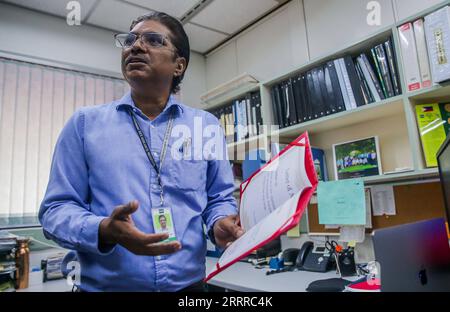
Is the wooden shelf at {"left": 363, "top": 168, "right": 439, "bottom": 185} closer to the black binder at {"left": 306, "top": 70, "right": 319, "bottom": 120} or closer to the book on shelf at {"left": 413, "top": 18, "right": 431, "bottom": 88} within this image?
the book on shelf at {"left": 413, "top": 18, "right": 431, "bottom": 88}

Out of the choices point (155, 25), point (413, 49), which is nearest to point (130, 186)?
point (155, 25)

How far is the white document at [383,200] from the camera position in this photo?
1730 mm

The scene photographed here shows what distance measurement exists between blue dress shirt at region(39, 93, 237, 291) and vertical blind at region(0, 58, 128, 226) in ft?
5.96

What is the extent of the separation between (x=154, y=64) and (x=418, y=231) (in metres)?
0.79

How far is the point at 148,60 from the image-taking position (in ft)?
2.99

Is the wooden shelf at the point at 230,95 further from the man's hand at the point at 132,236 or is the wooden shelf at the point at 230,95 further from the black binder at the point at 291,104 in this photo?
the man's hand at the point at 132,236

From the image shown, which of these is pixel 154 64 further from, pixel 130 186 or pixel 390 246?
pixel 390 246

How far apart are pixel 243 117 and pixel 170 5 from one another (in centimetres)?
104

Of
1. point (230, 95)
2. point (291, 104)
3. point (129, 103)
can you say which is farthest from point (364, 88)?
point (129, 103)

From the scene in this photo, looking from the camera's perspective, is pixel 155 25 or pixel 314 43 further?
pixel 314 43

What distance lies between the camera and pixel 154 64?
3.02 feet

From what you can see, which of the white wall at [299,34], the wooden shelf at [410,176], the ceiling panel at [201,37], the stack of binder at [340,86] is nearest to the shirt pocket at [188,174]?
the wooden shelf at [410,176]

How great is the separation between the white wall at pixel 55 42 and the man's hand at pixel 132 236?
7.73 feet

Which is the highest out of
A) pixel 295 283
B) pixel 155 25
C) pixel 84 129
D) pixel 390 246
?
pixel 155 25
